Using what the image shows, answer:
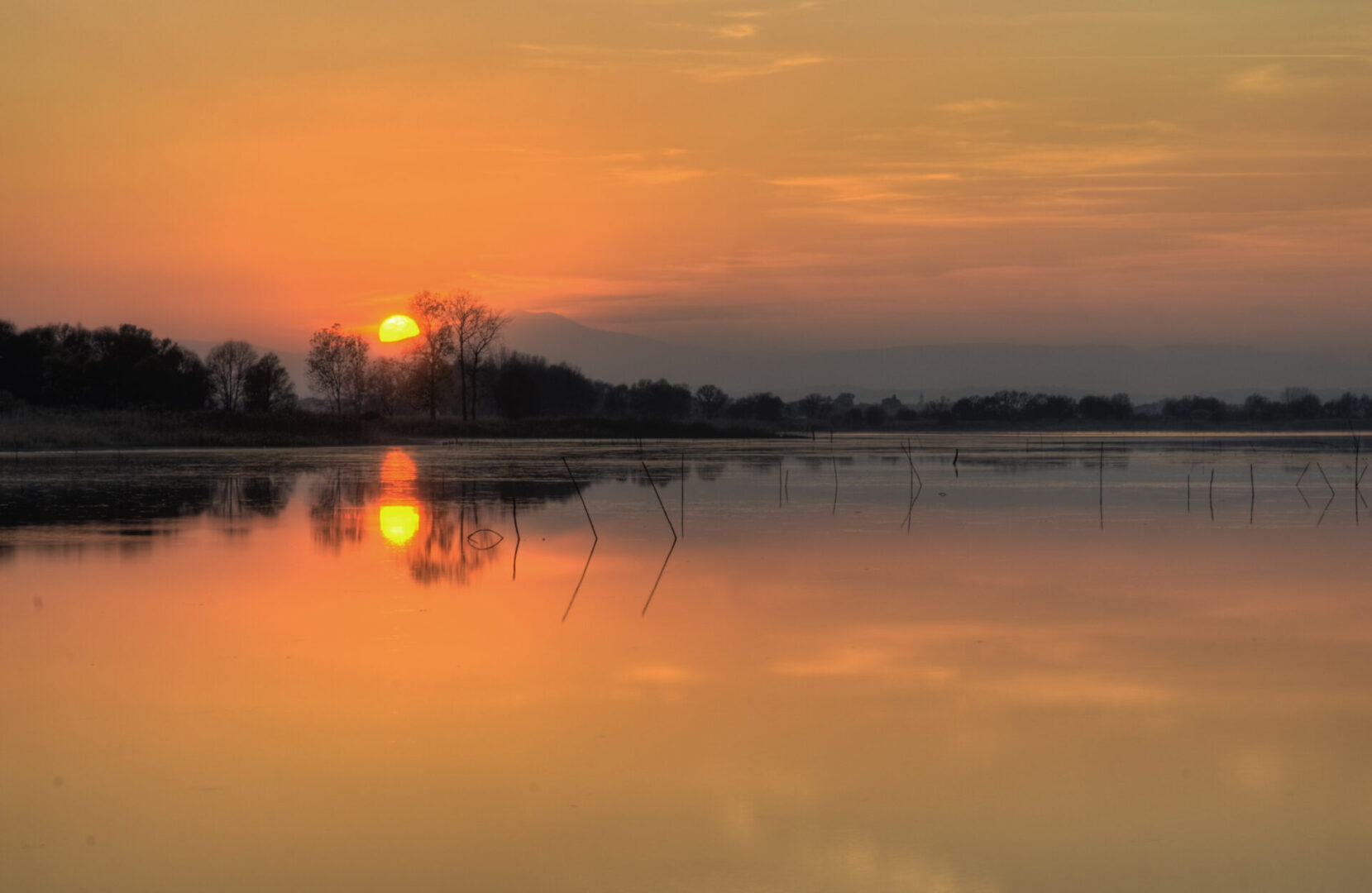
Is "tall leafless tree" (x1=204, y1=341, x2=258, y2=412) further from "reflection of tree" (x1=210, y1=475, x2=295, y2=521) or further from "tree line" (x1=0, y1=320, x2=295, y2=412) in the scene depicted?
"reflection of tree" (x1=210, y1=475, x2=295, y2=521)

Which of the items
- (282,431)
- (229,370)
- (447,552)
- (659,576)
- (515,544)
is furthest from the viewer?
(229,370)

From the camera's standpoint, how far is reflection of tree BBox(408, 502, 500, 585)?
1576cm

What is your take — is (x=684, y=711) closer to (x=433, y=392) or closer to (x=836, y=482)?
(x=836, y=482)

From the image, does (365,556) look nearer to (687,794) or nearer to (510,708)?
(510,708)

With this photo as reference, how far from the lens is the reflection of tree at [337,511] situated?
793 inches

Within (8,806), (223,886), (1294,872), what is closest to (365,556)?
(8,806)

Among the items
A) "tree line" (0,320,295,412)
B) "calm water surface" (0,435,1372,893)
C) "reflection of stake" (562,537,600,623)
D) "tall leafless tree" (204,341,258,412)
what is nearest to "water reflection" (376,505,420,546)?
"calm water surface" (0,435,1372,893)

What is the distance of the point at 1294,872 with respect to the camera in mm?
6086

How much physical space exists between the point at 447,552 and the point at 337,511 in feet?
25.5

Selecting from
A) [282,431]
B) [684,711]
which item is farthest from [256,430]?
[684,711]

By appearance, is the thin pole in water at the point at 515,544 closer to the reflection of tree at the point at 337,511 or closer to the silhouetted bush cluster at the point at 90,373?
the reflection of tree at the point at 337,511

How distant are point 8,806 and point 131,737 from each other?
1362 millimetres

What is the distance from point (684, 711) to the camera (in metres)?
8.91

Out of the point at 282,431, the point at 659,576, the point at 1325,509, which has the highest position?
the point at 282,431
